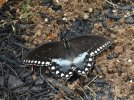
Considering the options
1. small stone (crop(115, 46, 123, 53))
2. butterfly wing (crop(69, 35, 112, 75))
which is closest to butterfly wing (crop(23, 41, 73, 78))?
butterfly wing (crop(69, 35, 112, 75))

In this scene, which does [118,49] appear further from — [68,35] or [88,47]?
[68,35]

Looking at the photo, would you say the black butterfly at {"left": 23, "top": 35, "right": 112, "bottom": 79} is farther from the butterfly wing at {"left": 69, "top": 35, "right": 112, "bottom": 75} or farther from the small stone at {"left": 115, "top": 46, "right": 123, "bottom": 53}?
the small stone at {"left": 115, "top": 46, "right": 123, "bottom": 53}

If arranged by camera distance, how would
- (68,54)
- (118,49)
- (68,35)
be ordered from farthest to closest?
(68,35)
(118,49)
(68,54)

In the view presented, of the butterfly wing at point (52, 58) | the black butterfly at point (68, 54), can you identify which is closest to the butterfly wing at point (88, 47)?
the black butterfly at point (68, 54)

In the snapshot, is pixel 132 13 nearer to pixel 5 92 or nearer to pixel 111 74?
pixel 111 74

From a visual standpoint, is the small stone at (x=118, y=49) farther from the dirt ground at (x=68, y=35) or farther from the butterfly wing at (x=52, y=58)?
the butterfly wing at (x=52, y=58)

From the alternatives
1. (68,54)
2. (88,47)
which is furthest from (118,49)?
(68,54)

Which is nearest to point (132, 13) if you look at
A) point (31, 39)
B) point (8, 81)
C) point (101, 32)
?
point (101, 32)
